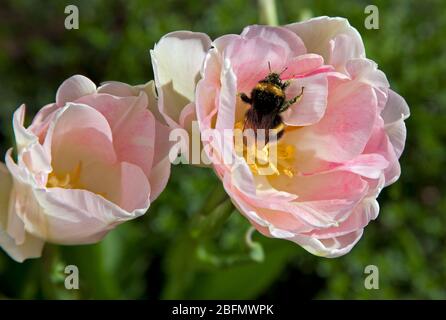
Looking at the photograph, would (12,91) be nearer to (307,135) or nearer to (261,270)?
(261,270)

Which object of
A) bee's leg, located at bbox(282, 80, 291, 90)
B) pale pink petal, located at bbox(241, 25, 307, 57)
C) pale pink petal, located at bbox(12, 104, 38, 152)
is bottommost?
pale pink petal, located at bbox(12, 104, 38, 152)

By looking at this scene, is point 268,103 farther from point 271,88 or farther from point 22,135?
point 22,135

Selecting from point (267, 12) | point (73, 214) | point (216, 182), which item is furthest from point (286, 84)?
point (216, 182)

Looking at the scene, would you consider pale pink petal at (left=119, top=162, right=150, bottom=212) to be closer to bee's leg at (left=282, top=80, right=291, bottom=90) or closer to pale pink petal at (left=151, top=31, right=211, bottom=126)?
pale pink petal at (left=151, top=31, right=211, bottom=126)

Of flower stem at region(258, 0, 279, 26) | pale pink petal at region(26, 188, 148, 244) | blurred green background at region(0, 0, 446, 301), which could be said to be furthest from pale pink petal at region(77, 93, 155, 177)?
flower stem at region(258, 0, 279, 26)

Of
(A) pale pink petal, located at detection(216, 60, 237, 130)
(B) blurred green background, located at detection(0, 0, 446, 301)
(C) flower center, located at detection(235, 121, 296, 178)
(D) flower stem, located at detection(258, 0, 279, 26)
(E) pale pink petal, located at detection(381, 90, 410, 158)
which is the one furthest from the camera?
(B) blurred green background, located at detection(0, 0, 446, 301)
